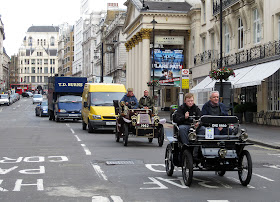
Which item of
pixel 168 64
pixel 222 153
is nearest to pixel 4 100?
pixel 168 64

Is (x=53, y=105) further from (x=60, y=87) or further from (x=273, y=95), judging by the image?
(x=273, y=95)

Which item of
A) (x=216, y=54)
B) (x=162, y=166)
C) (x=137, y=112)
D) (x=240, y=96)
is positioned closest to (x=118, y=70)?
(x=216, y=54)

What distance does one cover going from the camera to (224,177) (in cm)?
1133

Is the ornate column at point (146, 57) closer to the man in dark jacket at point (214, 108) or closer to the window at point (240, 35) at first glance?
the window at point (240, 35)

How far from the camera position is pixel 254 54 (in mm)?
35750

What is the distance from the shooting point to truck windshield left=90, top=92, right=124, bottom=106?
2698cm

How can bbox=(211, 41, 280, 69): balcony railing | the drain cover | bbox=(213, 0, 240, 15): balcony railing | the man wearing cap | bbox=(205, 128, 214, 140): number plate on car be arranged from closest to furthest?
1. bbox=(205, 128, 214, 140): number plate on car
2. the drain cover
3. the man wearing cap
4. bbox=(211, 41, 280, 69): balcony railing
5. bbox=(213, 0, 240, 15): balcony railing

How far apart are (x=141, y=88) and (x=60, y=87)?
25.2m

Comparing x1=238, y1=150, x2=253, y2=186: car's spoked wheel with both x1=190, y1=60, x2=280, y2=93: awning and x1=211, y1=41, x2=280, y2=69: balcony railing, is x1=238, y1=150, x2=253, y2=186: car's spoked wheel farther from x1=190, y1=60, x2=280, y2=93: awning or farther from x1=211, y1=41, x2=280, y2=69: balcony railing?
x1=211, y1=41, x2=280, y2=69: balcony railing

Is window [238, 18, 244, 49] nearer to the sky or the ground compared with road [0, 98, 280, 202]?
nearer to the sky

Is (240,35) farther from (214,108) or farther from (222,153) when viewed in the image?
(222,153)

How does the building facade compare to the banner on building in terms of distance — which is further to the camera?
the banner on building

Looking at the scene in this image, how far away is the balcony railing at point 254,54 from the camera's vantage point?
32562mm

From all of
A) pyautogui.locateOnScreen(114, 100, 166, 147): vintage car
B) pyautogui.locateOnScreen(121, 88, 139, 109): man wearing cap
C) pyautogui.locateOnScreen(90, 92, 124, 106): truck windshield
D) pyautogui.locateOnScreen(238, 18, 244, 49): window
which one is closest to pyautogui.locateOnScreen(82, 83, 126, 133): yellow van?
pyautogui.locateOnScreen(90, 92, 124, 106): truck windshield
